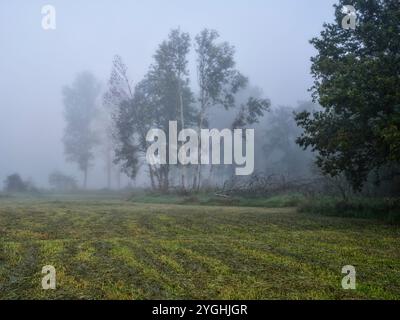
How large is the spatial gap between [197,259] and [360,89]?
439 inches

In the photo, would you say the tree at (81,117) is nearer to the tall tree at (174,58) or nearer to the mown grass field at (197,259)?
the tall tree at (174,58)

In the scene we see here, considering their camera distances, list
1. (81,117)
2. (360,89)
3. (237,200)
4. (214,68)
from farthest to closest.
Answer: (81,117), (214,68), (237,200), (360,89)

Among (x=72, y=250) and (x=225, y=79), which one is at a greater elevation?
(x=225, y=79)

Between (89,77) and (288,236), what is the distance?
67269 millimetres

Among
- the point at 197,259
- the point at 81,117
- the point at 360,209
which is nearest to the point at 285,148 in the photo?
the point at 81,117

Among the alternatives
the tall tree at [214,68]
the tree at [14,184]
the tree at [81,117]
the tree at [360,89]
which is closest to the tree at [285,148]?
the tall tree at [214,68]

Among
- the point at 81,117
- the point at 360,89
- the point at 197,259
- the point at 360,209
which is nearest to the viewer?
the point at 197,259

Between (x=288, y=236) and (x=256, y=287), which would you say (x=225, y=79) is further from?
(x=256, y=287)

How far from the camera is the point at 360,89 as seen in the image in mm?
17438

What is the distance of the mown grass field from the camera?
7418 millimetres

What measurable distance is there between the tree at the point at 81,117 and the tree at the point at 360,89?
55.6 meters

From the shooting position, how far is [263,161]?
7862cm

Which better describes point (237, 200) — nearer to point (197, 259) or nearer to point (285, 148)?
point (197, 259)
